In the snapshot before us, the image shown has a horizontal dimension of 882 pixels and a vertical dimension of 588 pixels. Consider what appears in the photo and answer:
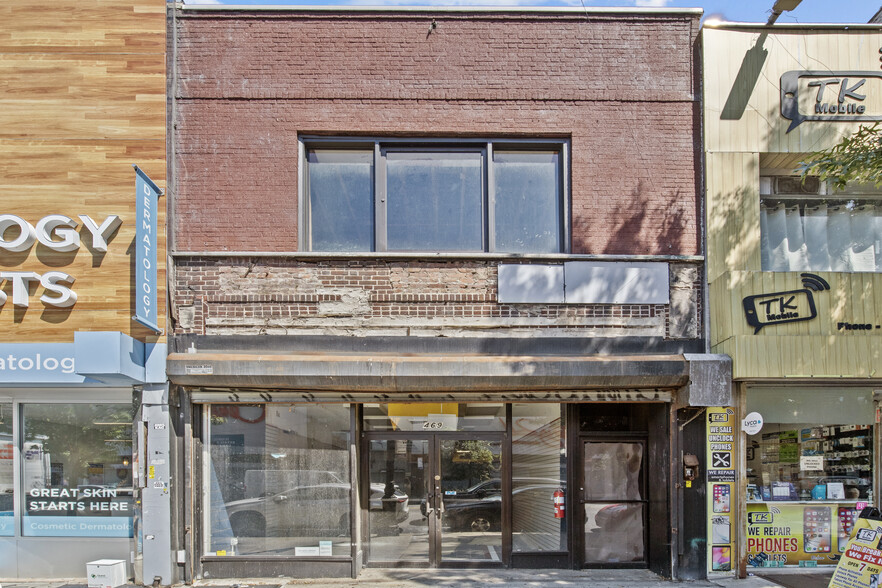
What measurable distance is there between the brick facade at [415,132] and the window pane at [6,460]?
2568mm

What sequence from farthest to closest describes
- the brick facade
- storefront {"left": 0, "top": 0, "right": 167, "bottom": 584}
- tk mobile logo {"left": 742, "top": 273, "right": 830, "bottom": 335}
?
the brick facade
storefront {"left": 0, "top": 0, "right": 167, "bottom": 584}
tk mobile logo {"left": 742, "top": 273, "right": 830, "bottom": 335}

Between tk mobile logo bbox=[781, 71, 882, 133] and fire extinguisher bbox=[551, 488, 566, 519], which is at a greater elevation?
tk mobile logo bbox=[781, 71, 882, 133]

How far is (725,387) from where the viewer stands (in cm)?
754

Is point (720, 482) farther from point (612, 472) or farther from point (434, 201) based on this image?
point (434, 201)

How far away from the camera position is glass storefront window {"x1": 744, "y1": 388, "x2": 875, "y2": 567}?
807cm

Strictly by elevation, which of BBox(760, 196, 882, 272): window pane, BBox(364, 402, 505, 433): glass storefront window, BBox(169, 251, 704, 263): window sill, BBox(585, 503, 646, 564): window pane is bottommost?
BBox(585, 503, 646, 564): window pane

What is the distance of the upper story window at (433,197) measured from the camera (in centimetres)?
837

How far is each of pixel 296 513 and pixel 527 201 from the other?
5.14m

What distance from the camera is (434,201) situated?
8.45 m

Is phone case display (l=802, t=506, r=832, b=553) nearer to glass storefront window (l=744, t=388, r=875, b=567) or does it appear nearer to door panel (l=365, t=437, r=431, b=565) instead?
glass storefront window (l=744, t=388, r=875, b=567)

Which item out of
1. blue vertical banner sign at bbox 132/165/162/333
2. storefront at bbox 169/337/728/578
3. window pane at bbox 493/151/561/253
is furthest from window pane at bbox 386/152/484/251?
blue vertical banner sign at bbox 132/165/162/333

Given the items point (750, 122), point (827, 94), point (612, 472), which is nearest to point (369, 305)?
point (612, 472)

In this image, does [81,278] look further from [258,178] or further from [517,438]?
[517,438]

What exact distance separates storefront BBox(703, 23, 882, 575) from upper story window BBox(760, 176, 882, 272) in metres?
0.02
